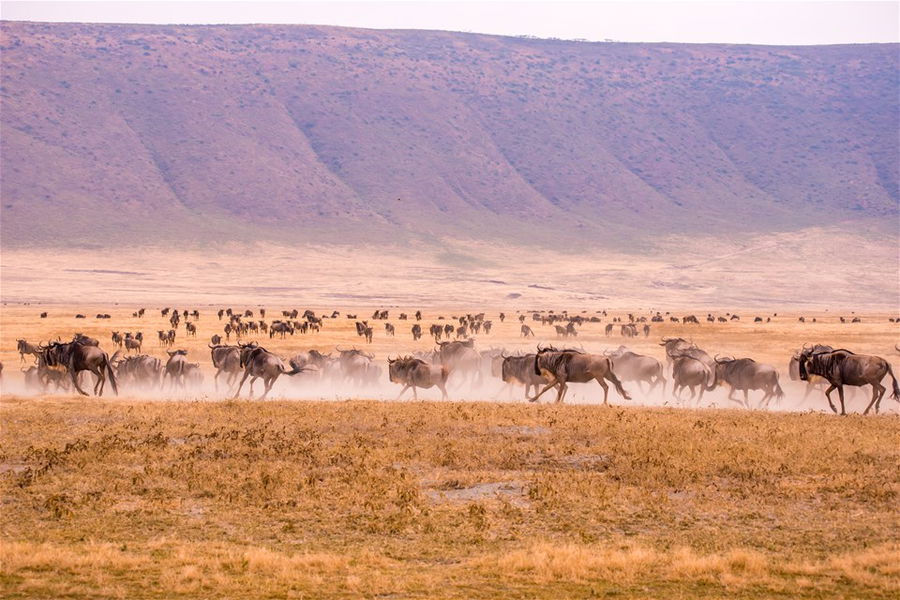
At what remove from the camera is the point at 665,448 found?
19938mm

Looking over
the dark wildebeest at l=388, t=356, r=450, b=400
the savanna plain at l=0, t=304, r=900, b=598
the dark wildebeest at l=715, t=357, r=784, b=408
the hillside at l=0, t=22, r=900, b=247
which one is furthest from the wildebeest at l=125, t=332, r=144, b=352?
the hillside at l=0, t=22, r=900, b=247

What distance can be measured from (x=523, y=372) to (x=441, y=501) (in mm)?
16633

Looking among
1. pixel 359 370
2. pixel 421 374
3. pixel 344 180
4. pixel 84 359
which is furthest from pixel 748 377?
pixel 344 180

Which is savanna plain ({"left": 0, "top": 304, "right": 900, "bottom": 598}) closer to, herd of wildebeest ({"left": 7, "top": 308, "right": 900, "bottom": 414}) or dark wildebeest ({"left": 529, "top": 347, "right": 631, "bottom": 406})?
dark wildebeest ({"left": 529, "top": 347, "right": 631, "bottom": 406})

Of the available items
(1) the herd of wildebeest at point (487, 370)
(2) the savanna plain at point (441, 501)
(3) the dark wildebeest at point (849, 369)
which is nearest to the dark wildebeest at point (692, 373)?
(1) the herd of wildebeest at point (487, 370)

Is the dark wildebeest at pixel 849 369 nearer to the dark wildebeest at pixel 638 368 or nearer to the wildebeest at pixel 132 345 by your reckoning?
the dark wildebeest at pixel 638 368

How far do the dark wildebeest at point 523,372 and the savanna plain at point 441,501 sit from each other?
5.43 meters

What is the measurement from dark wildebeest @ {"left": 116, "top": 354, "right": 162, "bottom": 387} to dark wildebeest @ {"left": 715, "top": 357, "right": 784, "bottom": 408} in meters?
18.2

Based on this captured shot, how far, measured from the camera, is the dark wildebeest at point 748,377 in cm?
3241

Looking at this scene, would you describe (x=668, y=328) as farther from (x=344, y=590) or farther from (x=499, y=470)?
(x=344, y=590)

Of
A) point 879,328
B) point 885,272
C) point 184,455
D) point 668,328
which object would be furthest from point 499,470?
point 885,272

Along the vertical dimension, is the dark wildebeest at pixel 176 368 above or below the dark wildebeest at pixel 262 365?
below

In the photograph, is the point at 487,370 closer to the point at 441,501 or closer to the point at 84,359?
the point at 84,359

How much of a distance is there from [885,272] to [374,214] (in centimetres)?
7066
